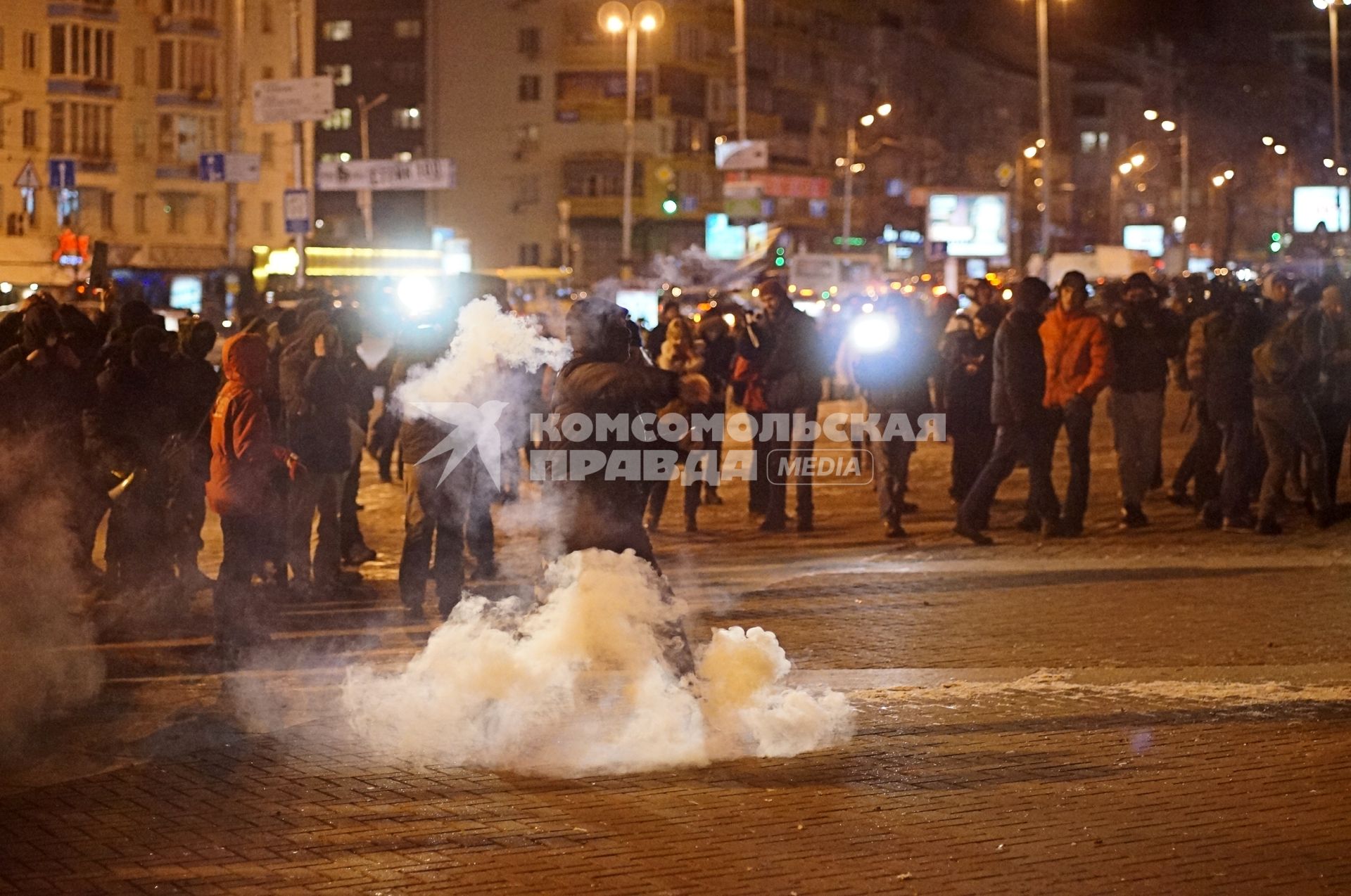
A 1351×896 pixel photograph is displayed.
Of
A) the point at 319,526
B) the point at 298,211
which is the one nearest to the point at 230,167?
the point at 298,211

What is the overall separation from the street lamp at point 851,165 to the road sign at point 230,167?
126 ft

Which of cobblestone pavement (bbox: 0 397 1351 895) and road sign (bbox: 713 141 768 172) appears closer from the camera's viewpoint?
cobblestone pavement (bbox: 0 397 1351 895)

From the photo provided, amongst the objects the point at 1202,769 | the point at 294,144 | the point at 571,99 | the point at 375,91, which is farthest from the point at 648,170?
the point at 1202,769

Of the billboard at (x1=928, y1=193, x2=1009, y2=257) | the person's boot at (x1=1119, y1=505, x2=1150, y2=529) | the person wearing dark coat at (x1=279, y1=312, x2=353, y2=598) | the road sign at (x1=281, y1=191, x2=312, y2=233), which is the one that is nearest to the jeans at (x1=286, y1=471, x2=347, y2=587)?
the person wearing dark coat at (x1=279, y1=312, x2=353, y2=598)

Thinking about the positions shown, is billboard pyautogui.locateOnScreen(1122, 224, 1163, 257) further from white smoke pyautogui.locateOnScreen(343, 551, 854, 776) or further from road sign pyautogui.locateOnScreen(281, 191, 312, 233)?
white smoke pyautogui.locateOnScreen(343, 551, 854, 776)

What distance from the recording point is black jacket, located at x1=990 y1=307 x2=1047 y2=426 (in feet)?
43.4

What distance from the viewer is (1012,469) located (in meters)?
13.6

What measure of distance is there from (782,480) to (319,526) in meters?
4.43

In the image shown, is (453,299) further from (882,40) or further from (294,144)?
(882,40)

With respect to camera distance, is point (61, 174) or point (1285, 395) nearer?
point (1285, 395)

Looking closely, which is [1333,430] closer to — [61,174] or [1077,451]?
[1077,451]

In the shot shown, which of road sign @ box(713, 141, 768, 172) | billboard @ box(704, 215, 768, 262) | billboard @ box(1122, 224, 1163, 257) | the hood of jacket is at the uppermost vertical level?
billboard @ box(1122, 224, 1163, 257)

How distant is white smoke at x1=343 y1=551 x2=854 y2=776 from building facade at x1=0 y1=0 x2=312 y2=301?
186 ft

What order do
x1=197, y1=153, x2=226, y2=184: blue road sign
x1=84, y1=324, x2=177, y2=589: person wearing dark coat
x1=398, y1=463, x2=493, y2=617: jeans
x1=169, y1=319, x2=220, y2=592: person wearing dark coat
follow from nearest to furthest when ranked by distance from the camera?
x1=398, y1=463, x2=493, y2=617: jeans → x1=169, y1=319, x2=220, y2=592: person wearing dark coat → x1=84, y1=324, x2=177, y2=589: person wearing dark coat → x1=197, y1=153, x2=226, y2=184: blue road sign
